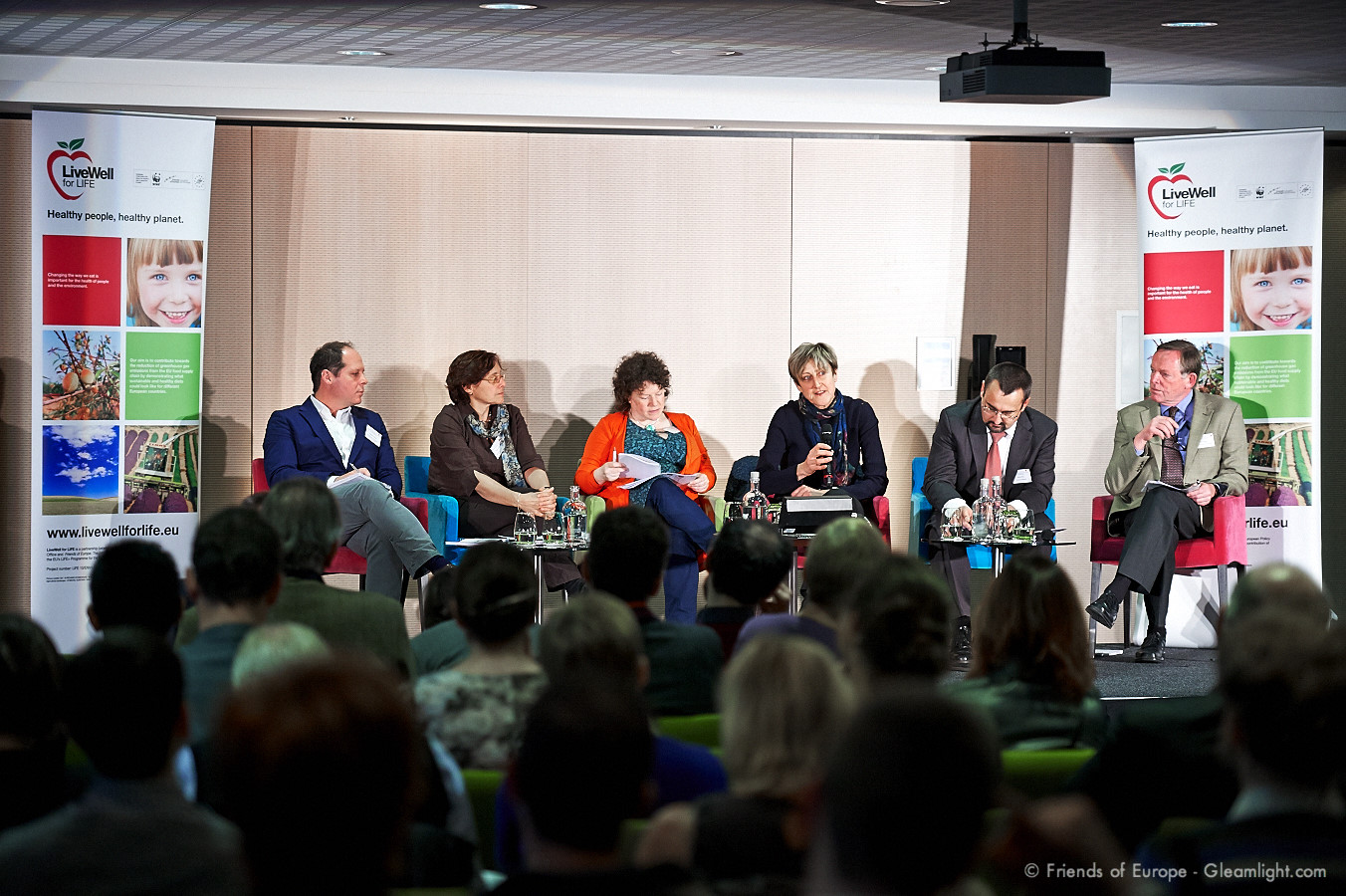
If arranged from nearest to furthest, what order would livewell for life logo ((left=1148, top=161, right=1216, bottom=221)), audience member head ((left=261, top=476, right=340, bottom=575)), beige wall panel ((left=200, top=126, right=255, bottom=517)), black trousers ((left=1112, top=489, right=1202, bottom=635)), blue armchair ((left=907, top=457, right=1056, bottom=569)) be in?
1. audience member head ((left=261, top=476, right=340, bottom=575))
2. black trousers ((left=1112, top=489, right=1202, bottom=635))
3. blue armchair ((left=907, top=457, right=1056, bottom=569))
4. livewell for life logo ((left=1148, top=161, right=1216, bottom=221))
5. beige wall panel ((left=200, top=126, right=255, bottom=517))

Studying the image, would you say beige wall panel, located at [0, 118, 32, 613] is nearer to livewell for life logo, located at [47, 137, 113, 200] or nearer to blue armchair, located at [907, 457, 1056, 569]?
livewell for life logo, located at [47, 137, 113, 200]

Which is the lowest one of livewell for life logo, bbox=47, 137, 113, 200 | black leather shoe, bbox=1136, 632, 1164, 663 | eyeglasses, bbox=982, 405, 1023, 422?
black leather shoe, bbox=1136, 632, 1164, 663

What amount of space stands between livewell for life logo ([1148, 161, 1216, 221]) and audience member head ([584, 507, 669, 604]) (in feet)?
15.5

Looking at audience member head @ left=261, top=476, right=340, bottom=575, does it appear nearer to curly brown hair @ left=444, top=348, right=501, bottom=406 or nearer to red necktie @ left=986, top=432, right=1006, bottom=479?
curly brown hair @ left=444, top=348, right=501, bottom=406

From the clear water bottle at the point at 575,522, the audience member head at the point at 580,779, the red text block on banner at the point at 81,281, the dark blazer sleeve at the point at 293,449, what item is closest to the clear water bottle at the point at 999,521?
the clear water bottle at the point at 575,522

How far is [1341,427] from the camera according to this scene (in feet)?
27.5

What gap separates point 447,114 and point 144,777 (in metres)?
5.85

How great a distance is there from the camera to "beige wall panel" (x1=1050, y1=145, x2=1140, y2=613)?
8086 mm

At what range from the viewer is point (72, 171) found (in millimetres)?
6516

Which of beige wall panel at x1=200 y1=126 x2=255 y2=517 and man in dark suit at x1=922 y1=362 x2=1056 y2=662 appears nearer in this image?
man in dark suit at x1=922 y1=362 x2=1056 y2=662

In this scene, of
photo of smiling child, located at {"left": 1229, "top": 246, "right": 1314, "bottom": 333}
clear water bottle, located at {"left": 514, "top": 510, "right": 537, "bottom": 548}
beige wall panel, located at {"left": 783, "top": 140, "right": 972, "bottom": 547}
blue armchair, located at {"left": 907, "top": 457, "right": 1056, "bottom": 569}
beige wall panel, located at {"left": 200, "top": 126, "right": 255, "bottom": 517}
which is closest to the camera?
clear water bottle, located at {"left": 514, "top": 510, "right": 537, "bottom": 548}

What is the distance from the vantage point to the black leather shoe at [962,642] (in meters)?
6.68

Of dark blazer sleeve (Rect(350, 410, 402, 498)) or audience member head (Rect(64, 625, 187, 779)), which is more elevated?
dark blazer sleeve (Rect(350, 410, 402, 498))

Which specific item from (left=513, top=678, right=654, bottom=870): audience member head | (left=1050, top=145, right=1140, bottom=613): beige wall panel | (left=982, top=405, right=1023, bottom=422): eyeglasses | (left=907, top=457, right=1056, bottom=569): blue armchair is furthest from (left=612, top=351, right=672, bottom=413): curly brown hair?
(left=513, top=678, right=654, bottom=870): audience member head
